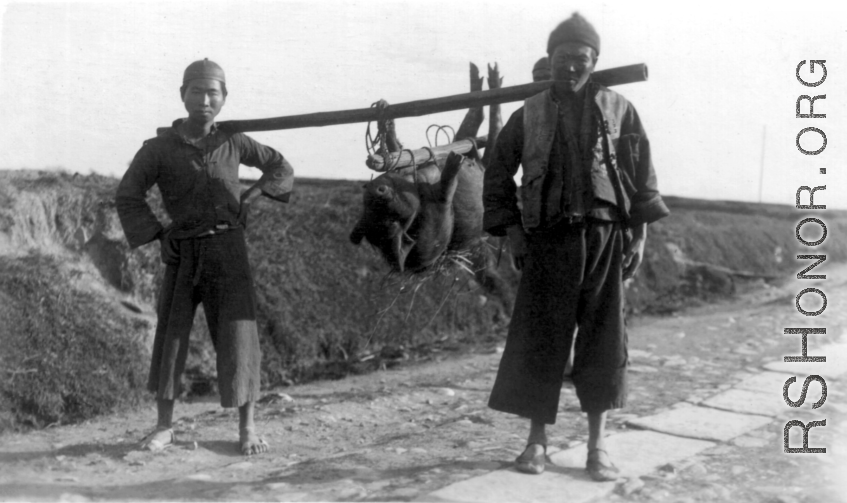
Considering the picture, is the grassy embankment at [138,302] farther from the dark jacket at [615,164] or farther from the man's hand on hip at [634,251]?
the man's hand on hip at [634,251]

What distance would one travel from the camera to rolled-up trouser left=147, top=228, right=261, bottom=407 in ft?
13.0

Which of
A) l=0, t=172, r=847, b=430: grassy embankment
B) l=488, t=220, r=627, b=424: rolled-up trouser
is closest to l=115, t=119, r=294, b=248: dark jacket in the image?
l=0, t=172, r=847, b=430: grassy embankment

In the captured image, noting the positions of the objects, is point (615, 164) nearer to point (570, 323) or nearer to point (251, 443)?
point (570, 323)

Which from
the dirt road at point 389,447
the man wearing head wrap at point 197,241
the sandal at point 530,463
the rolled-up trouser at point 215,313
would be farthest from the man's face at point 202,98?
the sandal at point 530,463

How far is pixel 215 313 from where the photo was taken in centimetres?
401

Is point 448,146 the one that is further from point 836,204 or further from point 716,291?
Result: point 716,291

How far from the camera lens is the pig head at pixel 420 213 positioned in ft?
12.5

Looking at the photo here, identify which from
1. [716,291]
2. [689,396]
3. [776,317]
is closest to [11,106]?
[689,396]

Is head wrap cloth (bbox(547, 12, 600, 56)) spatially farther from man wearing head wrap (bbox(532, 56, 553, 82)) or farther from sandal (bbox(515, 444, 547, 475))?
man wearing head wrap (bbox(532, 56, 553, 82))

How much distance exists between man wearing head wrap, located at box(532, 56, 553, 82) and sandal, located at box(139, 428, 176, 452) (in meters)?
3.02

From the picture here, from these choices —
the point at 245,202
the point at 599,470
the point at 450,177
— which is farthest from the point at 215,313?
the point at 599,470

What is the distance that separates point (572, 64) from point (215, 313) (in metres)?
2.04

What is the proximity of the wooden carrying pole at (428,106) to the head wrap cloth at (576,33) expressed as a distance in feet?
0.50

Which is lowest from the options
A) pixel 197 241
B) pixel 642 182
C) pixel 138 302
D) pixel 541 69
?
pixel 138 302
